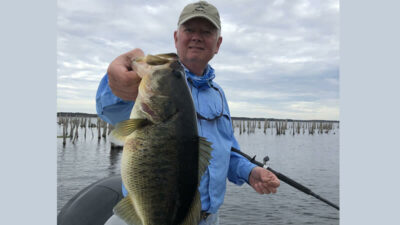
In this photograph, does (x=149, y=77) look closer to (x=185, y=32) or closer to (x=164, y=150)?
(x=164, y=150)

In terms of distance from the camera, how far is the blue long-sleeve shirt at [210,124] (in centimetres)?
260

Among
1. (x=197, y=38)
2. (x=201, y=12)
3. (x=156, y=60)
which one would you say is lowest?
(x=156, y=60)

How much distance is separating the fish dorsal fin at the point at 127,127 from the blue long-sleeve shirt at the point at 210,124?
49cm

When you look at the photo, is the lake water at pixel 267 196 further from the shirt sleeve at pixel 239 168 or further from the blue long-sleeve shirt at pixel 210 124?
the blue long-sleeve shirt at pixel 210 124

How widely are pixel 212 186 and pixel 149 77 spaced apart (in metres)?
1.38

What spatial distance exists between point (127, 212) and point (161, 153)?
53cm

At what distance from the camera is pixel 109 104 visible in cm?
253

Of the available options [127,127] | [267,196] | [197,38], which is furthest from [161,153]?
[267,196]

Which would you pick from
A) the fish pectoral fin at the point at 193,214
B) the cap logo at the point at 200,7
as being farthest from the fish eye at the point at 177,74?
the cap logo at the point at 200,7

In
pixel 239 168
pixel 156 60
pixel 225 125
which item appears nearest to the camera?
pixel 156 60

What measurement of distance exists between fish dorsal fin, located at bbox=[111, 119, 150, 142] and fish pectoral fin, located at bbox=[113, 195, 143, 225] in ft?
1.51

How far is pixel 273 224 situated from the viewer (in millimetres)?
13250

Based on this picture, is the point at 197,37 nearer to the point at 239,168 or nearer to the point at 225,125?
the point at 225,125

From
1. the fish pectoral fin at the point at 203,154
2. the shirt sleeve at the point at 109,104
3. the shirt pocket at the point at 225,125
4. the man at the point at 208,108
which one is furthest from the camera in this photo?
the shirt pocket at the point at 225,125
